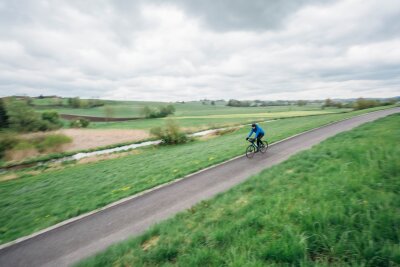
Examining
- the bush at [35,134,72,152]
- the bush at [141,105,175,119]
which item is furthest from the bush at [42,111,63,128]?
the bush at [141,105,175,119]

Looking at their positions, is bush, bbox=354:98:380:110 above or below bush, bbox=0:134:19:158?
above

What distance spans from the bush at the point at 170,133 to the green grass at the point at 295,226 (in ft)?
78.8

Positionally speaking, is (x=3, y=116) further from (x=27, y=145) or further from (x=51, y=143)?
(x=27, y=145)

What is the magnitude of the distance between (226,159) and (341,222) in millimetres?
10093

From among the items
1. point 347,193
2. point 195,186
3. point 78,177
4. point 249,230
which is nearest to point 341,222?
point 347,193

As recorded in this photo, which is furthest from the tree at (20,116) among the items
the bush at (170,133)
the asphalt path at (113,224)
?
the asphalt path at (113,224)

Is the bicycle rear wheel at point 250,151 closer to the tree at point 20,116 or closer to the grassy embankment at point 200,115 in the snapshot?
the grassy embankment at point 200,115

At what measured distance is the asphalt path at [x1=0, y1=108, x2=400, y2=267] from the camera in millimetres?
6020

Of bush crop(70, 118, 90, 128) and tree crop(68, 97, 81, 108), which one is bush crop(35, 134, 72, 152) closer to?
bush crop(70, 118, 90, 128)

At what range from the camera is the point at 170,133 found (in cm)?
3062

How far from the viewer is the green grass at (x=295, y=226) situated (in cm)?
315

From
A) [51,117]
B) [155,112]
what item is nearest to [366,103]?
[155,112]

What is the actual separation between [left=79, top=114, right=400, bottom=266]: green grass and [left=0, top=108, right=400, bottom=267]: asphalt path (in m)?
1.31

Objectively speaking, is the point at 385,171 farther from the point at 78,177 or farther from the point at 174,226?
the point at 78,177
